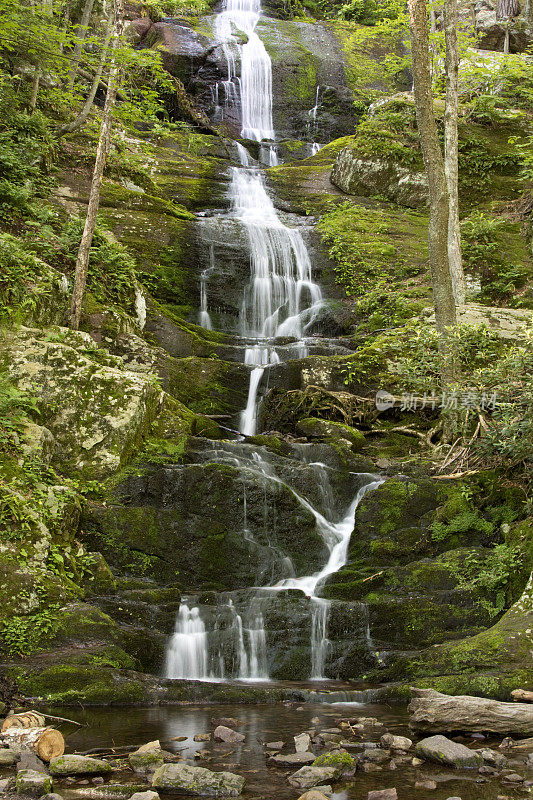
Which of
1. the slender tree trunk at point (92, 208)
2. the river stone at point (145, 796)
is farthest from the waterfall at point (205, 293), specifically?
the river stone at point (145, 796)

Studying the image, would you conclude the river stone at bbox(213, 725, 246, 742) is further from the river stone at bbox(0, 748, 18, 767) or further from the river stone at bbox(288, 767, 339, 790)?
the river stone at bbox(0, 748, 18, 767)

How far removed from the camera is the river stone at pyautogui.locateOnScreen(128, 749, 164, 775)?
398 centimetres

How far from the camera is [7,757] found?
3922mm

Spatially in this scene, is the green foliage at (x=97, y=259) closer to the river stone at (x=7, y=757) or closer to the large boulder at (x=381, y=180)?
the river stone at (x=7, y=757)

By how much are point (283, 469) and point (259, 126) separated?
2206cm

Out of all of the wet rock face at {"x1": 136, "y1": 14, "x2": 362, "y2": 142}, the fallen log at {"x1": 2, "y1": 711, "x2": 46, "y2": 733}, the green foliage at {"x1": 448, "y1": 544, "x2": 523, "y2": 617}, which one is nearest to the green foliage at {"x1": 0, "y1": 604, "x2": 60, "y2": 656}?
the fallen log at {"x1": 2, "y1": 711, "x2": 46, "y2": 733}

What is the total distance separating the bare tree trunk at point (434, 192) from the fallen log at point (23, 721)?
6.88 m

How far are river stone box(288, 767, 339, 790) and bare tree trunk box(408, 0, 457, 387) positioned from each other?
6367 millimetres

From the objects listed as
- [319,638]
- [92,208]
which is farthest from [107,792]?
[92,208]

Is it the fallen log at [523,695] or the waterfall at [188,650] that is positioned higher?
the fallen log at [523,695]

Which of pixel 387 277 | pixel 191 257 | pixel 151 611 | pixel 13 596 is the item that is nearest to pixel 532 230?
pixel 387 277

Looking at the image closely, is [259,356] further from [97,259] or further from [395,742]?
[395,742]

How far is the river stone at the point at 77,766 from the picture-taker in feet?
12.5

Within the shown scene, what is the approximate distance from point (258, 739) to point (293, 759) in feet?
2.03
